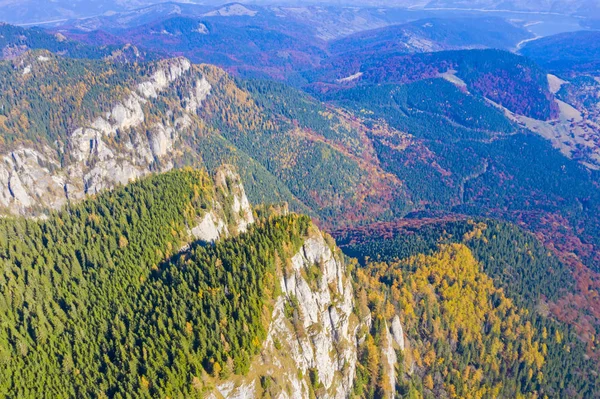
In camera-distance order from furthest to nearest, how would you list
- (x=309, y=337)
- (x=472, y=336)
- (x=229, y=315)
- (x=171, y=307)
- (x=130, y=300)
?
(x=472, y=336)
(x=309, y=337)
(x=130, y=300)
(x=171, y=307)
(x=229, y=315)

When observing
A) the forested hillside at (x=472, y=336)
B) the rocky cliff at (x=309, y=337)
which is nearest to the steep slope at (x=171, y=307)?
the rocky cliff at (x=309, y=337)

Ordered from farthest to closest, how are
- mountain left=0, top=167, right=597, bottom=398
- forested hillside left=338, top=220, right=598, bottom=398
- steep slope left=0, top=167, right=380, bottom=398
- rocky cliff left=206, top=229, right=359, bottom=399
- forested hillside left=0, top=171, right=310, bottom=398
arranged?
forested hillside left=338, top=220, right=598, bottom=398 → rocky cliff left=206, top=229, right=359, bottom=399 → mountain left=0, top=167, right=597, bottom=398 → steep slope left=0, top=167, right=380, bottom=398 → forested hillside left=0, top=171, right=310, bottom=398

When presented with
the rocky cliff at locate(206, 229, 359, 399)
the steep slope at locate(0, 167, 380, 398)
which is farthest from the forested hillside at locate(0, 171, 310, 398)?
the rocky cliff at locate(206, 229, 359, 399)

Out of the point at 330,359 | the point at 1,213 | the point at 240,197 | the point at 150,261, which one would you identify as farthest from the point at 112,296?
the point at 1,213

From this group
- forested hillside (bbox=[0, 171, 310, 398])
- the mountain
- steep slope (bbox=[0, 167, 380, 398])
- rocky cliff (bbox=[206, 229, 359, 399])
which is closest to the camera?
forested hillside (bbox=[0, 171, 310, 398])

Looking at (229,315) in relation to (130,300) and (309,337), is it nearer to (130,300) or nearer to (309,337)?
(309,337)

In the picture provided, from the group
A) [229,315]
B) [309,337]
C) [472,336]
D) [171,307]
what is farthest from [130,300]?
[472,336]

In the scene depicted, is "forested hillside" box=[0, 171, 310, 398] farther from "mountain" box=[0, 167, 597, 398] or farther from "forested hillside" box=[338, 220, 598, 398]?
"forested hillside" box=[338, 220, 598, 398]

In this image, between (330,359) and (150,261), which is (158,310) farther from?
(330,359)

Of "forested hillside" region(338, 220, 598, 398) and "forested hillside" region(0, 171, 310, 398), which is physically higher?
"forested hillside" region(0, 171, 310, 398)

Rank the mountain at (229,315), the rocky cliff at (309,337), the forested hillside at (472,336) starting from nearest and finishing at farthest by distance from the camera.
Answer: the mountain at (229,315), the rocky cliff at (309,337), the forested hillside at (472,336)

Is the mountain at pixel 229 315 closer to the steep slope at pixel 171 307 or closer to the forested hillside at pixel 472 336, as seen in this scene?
the steep slope at pixel 171 307

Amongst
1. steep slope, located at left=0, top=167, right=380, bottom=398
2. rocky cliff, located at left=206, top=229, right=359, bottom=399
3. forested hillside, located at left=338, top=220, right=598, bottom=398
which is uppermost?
steep slope, located at left=0, top=167, right=380, bottom=398
